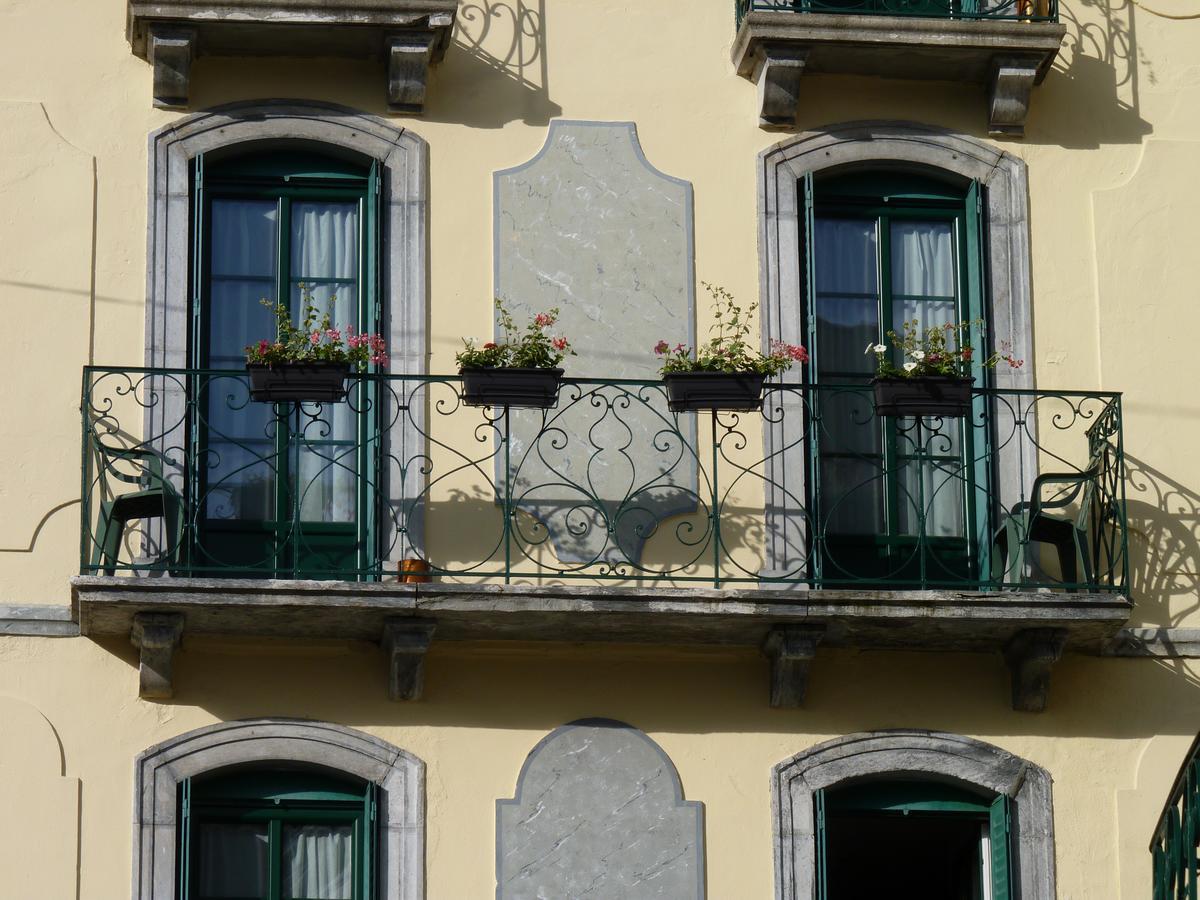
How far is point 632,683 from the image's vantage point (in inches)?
567

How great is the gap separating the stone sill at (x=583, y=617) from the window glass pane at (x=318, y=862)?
754 millimetres

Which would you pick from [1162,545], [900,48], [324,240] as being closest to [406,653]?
[324,240]

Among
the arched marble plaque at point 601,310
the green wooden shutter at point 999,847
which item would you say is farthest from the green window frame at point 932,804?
the arched marble plaque at point 601,310

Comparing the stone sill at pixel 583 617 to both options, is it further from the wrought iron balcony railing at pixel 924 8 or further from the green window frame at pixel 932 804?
the wrought iron balcony railing at pixel 924 8

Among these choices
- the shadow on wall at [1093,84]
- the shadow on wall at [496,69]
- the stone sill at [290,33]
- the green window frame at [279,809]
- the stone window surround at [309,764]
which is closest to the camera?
the stone window surround at [309,764]

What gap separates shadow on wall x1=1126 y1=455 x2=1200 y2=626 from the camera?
14805mm

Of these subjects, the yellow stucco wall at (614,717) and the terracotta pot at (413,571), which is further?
the terracotta pot at (413,571)

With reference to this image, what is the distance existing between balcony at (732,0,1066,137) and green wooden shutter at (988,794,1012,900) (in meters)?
3.61

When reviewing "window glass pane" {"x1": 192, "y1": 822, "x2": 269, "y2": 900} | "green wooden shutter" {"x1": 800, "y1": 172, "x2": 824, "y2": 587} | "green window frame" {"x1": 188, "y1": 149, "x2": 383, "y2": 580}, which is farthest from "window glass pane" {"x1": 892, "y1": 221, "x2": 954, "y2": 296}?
"window glass pane" {"x1": 192, "y1": 822, "x2": 269, "y2": 900}

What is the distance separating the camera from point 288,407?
49.1 ft

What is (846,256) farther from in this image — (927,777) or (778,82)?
(927,777)

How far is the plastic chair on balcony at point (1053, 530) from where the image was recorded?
14492mm

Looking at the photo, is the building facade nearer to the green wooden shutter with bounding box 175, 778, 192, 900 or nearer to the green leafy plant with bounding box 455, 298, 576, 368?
the green wooden shutter with bounding box 175, 778, 192, 900

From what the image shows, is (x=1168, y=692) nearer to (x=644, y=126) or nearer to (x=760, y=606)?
(x=760, y=606)
